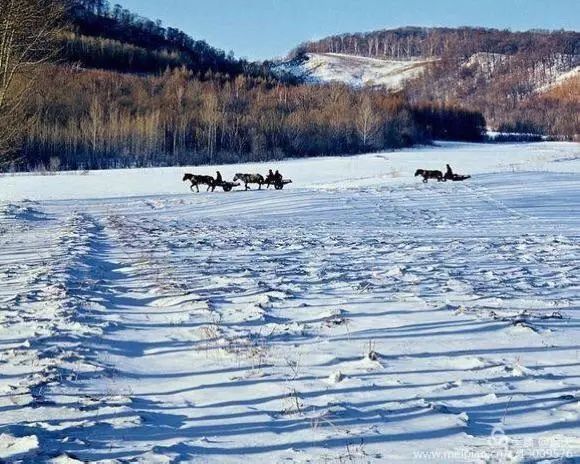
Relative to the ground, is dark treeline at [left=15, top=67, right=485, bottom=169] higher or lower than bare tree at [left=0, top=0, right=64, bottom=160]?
Result: higher

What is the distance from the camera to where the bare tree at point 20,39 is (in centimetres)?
1100

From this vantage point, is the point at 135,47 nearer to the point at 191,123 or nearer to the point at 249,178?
the point at 191,123

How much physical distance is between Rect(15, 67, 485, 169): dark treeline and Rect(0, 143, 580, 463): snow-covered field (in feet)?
192

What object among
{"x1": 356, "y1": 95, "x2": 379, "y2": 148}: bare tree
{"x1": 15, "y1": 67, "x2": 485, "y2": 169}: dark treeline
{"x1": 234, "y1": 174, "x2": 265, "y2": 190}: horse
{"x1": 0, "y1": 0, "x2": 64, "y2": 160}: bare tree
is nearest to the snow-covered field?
{"x1": 0, "y1": 0, "x2": 64, "y2": 160}: bare tree

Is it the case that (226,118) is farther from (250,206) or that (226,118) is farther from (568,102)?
(568,102)

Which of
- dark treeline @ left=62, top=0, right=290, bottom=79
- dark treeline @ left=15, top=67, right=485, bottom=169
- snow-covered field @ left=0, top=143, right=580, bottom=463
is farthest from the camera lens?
dark treeline @ left=62, top=0, right=290, bottom=79

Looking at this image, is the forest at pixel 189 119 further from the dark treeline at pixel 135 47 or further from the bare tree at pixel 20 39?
the bare tree at pixel 20 39

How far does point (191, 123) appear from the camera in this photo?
84.6 meters

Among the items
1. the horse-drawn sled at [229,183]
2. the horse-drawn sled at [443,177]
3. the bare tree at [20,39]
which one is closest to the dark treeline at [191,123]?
the horse-drawn sled at [229,183]

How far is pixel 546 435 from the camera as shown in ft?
12.4

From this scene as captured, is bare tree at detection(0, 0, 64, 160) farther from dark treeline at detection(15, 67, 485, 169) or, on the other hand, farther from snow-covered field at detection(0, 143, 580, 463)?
dark treeline at detection(15, 67, 485, 169)

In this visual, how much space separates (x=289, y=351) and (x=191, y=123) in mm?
82145

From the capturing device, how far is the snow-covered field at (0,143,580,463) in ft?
12.2

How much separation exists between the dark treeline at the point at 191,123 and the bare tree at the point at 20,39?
49928 millimetres
